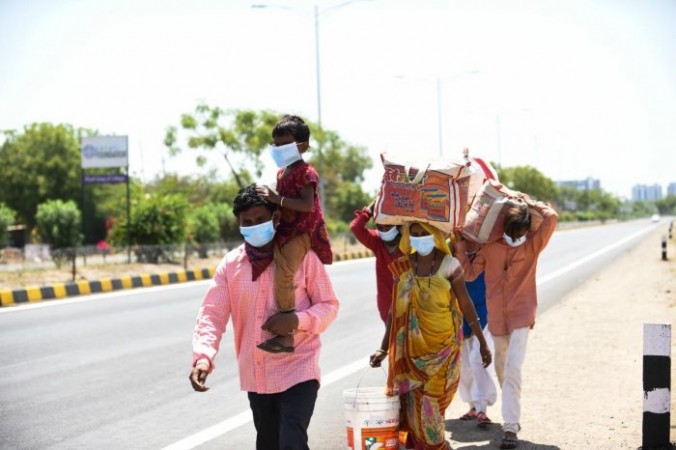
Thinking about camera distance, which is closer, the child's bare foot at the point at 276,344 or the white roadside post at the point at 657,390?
the child's bare foot at the point at 276,344

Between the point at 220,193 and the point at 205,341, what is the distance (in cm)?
5349

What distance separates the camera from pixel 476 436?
6.75 m

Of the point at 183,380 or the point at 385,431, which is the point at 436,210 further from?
A: the point at 183,380

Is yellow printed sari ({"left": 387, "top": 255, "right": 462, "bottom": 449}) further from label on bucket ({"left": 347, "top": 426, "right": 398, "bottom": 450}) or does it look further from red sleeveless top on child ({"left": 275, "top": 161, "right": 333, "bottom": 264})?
red sleeveless top on child ({"left": 275, "top": 161, "right": 333, "bottom": 264})

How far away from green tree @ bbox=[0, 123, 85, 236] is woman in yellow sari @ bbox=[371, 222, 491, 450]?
56186 millimetres

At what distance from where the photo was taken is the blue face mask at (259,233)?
14.2ft

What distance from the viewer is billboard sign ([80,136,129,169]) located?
32031 mm

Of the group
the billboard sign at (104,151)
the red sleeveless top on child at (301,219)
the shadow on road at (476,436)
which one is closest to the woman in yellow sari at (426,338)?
the red sleeveless top on child at (301,219)

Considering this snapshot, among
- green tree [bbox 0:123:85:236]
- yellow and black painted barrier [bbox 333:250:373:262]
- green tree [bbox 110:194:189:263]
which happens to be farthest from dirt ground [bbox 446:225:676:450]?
green tree [bbox 0:123:85:236]

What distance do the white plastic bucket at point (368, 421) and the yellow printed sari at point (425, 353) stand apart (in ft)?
0.87

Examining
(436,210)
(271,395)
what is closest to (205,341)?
(271,395)

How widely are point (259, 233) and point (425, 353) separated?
1378 millimetres

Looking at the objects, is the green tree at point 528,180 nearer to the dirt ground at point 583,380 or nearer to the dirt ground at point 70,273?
the dirt ground at point 70,273

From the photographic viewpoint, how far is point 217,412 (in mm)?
7824
